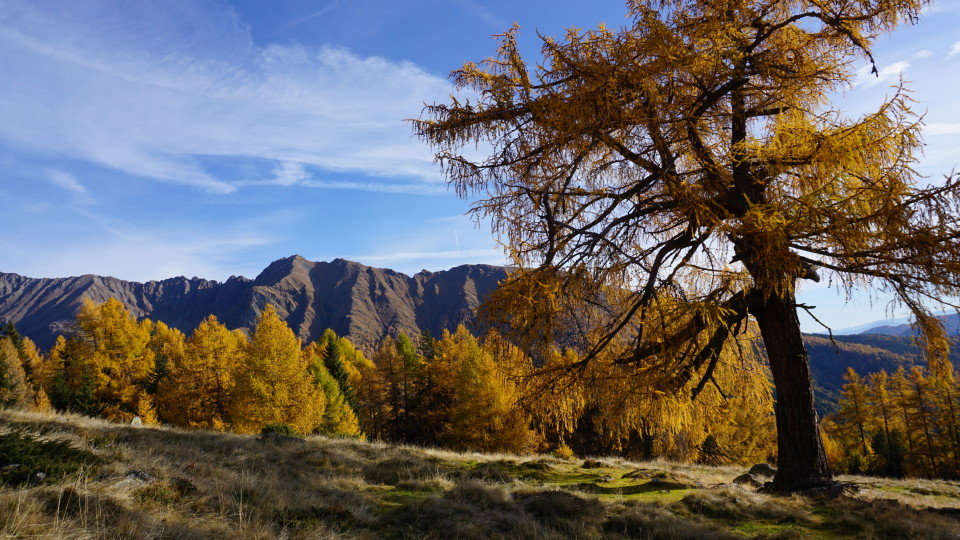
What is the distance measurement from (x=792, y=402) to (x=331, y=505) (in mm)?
6556

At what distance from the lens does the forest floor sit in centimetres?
377

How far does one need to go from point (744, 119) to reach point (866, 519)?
18.0 feet

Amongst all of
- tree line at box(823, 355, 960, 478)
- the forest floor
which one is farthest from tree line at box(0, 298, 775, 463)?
tree line at box(823, 355, 960, 478)

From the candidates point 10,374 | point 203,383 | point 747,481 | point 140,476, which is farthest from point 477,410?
point 10,374

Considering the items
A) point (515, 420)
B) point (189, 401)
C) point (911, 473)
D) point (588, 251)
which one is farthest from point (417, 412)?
point (911, 473)

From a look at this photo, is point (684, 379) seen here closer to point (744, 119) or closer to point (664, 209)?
point (664, 209)

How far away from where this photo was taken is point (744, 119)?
7148 mm

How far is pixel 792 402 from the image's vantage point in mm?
6926

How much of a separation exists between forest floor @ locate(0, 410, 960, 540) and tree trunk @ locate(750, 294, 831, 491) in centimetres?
49

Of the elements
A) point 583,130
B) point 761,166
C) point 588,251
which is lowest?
point 588,251

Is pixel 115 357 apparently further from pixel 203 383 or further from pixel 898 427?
pixel 898 427

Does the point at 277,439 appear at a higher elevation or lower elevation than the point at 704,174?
lower

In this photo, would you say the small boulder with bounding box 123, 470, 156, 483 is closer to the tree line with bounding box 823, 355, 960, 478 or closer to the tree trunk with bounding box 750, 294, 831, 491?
the tree trunk with bounding box 750, 294, 831, 491

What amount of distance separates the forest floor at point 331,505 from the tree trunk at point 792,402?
1.62 ft
